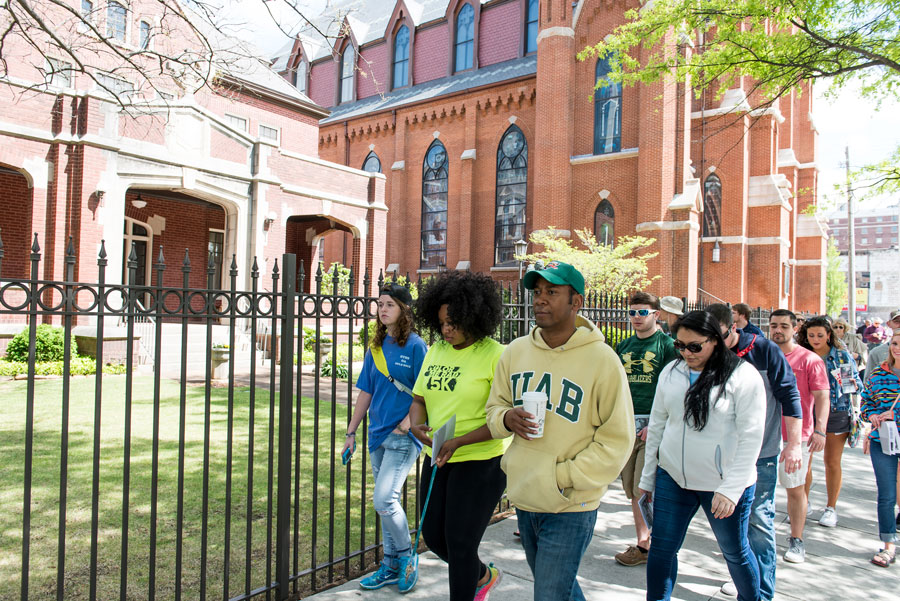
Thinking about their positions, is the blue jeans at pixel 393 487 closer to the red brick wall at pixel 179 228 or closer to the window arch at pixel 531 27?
the red brick wall at pixel 179 228

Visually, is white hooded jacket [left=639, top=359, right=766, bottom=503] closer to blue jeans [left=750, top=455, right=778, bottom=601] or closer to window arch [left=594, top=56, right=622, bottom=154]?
blue jeans [left=750, top=455, right=778, bottom=601]

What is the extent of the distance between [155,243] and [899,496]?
2065 centimetres

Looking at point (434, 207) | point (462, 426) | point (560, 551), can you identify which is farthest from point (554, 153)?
point (560, 551)

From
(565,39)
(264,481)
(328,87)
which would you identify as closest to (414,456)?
(264,481)

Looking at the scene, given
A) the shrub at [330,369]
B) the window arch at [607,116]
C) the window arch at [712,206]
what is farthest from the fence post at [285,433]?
the window arch at [712,206]

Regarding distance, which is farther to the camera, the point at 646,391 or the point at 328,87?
the point at 328,87

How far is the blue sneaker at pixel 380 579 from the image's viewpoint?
3.70m

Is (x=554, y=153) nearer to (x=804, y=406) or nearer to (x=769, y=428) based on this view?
(x=804, y=406)

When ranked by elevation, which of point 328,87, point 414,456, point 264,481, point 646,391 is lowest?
point 264,481

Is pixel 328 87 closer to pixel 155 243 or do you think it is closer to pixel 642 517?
pixel 155 243

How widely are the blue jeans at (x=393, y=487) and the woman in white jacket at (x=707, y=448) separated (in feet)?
4.68

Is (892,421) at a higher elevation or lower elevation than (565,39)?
lower

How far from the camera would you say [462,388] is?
10.1ft

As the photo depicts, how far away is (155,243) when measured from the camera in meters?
20.1
